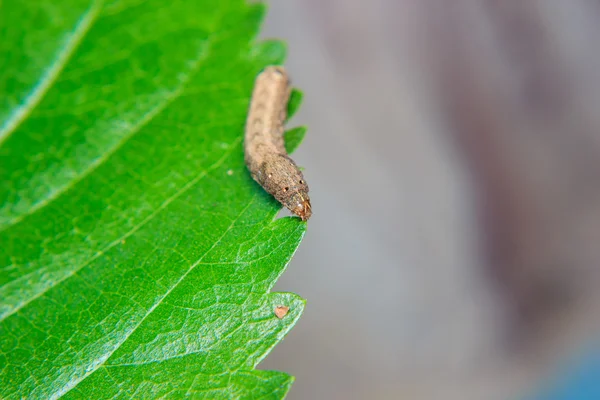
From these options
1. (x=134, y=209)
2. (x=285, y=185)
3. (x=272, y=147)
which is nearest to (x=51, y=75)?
(x=134, y=209)

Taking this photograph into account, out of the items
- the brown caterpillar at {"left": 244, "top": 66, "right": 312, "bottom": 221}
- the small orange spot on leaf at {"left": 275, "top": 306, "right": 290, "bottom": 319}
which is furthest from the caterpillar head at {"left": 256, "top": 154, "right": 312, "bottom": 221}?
the small orange spot on leaf at {"left": 275, "top": 306, "right": 290, "bottom": 319}

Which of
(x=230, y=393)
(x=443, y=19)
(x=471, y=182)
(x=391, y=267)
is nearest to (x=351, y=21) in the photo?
(x=443, y=19)

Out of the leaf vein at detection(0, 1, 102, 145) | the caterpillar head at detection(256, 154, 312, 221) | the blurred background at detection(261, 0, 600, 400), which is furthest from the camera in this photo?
the blurred background at detection(261, 0, 600, 400)

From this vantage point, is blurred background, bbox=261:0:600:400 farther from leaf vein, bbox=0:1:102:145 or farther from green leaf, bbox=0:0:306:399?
leaf vein, bbox=0:1:102:145

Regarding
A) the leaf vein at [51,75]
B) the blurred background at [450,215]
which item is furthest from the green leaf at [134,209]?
the blurred background at [450,215]

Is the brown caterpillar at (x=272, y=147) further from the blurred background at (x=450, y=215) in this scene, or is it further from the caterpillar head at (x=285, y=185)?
the blurred background at (x=450, y=215)

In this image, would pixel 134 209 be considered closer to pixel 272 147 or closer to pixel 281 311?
pixel 272 147
